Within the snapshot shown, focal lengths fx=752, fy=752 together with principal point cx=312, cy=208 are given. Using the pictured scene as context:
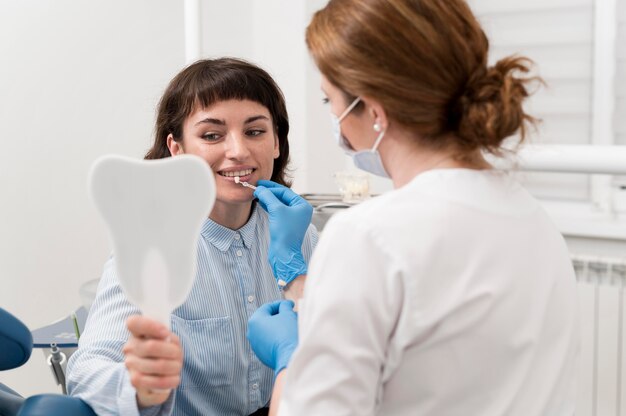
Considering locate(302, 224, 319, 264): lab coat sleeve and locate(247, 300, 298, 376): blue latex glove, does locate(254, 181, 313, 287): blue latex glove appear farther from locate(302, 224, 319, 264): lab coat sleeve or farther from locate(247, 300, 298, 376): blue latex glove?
locate(247, 300, 298, 376): blue latex glove

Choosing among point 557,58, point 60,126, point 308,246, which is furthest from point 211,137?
point 557,58

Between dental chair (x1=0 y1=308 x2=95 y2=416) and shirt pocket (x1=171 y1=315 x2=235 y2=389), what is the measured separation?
0.78ft

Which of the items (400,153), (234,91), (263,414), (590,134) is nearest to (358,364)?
(400,153)

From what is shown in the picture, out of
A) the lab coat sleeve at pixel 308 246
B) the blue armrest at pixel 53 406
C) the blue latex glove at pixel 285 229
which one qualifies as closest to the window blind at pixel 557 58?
the lab coat sleeve at pixel 308 246

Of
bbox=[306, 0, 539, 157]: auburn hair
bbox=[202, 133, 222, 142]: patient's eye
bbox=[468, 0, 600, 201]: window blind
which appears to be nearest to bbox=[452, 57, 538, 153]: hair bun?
bbox=[306, 0, 539, 157]: auburn hair

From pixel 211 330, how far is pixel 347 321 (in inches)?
25.6

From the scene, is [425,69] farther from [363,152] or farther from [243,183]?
[243,183]

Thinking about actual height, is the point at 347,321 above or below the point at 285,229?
above

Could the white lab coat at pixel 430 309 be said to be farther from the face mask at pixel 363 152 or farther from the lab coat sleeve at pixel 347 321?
the face mask at pixel 363 152

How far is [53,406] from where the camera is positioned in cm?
111

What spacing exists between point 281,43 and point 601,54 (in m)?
1.16

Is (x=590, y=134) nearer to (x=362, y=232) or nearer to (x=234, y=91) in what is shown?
(x=234, y=91)

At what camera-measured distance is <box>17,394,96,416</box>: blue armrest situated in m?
1.09

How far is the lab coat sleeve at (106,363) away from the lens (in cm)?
114
